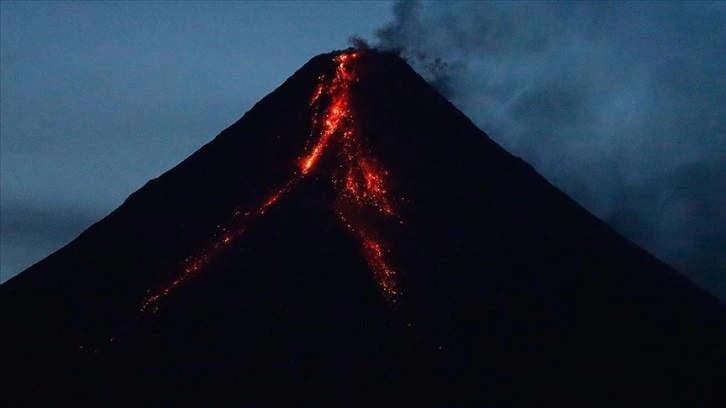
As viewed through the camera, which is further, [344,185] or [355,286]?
[344,185]

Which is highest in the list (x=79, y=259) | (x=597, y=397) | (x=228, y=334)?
(x=79, y=259)

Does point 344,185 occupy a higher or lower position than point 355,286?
higher

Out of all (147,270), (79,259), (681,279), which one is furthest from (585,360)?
(79,259)

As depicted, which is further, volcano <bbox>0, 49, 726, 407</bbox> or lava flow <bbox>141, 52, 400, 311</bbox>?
lava flow <bbox>141, 52, 400, 311</bbox>

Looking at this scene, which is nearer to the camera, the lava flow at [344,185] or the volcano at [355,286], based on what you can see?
the volcano at [355,286]

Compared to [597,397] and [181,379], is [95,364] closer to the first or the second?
[181,379]
